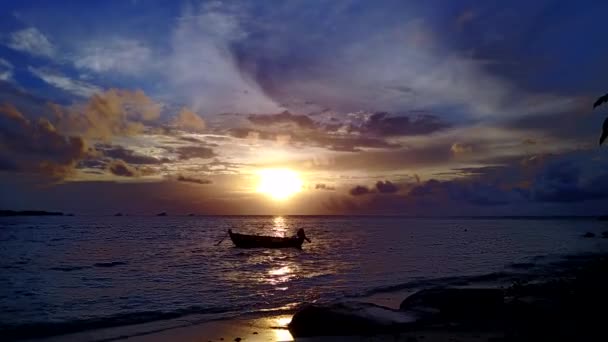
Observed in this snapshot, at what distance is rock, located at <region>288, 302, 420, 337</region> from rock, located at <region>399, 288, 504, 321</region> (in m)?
1.45

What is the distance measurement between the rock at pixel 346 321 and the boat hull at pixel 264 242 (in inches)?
1854

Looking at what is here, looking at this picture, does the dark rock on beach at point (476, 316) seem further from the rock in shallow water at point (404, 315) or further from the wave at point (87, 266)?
the wave at point (87, 266)

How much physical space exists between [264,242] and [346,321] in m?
49.0

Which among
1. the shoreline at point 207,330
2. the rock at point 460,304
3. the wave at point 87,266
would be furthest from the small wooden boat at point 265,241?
the rock at point 460,304

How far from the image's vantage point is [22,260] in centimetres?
4353

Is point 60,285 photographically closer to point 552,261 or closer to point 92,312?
point 92,312

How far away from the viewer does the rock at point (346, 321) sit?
1356cm

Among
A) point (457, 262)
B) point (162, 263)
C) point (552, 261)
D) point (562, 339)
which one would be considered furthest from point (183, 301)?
point (552, 261)

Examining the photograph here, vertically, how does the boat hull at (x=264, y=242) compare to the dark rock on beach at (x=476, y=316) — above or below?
below

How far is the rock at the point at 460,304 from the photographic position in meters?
15.6

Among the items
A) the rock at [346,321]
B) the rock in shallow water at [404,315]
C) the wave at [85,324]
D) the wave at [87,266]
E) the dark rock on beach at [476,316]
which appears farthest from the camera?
the wave at [87,266]

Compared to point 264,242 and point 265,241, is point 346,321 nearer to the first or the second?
point 265,241

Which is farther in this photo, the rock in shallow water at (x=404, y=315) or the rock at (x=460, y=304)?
the rock at (x=460, y=304)

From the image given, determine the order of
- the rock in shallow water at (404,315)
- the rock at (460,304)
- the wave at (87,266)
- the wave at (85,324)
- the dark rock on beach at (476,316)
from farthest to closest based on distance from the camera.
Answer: the wave at (87,266)
the wave at (85,324)
the rock at (460,304)
the rock in shallow water at (404,315)
the dark rock on beach at (476,316)
